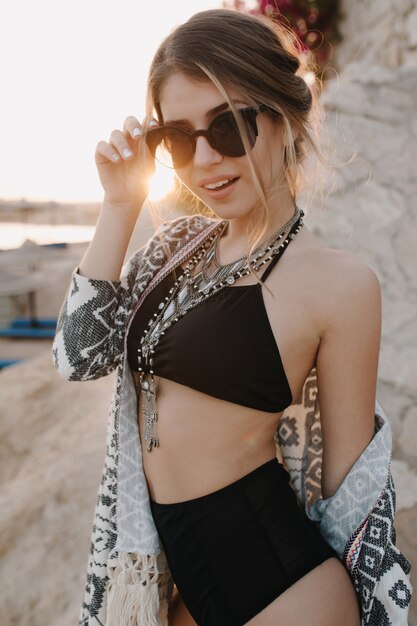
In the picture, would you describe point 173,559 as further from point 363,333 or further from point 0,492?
point 0,492

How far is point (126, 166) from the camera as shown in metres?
1.58

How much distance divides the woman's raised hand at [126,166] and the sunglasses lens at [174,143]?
6 centimetres

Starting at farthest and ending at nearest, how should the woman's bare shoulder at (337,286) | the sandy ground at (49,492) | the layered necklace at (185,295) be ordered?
the sandy ground at (49,492), the layered necklace at (185,295), the woman's bare shoulder at (337,286)

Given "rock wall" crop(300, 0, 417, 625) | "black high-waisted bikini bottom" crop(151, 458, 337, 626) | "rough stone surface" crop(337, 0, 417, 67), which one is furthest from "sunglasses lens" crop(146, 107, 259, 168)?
"rough stone surface" crop(337, 0, 417, 67)

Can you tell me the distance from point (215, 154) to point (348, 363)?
70 centimetres

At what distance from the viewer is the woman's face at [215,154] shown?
1386mm

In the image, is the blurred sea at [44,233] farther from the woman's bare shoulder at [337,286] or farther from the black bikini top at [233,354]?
the woman's bare shoulder at [337,286]

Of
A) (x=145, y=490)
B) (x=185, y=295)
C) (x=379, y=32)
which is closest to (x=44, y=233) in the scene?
(x=379, y=32)

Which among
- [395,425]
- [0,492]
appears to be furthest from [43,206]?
[395,425]

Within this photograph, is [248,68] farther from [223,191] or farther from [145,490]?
[145,490]

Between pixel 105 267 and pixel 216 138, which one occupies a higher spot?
pixel 216 138

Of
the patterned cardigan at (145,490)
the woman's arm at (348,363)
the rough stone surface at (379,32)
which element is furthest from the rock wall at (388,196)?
the woman's arm at (348,363)

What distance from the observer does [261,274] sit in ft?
4.91

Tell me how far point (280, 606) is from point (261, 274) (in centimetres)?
91
